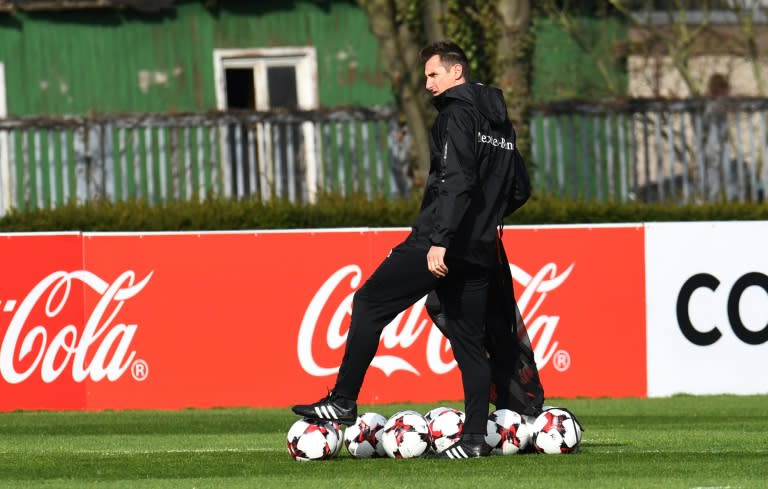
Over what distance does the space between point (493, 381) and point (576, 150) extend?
10.9 meters

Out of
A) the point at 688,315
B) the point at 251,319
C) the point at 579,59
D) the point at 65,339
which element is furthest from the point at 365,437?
the point at 579,59

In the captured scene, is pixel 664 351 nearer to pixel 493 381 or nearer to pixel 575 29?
pixel 493 381

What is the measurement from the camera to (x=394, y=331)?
1450cm

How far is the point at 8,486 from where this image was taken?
316 inches

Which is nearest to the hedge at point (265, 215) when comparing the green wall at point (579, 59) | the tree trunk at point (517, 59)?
the tree trunk at point (517, 59)

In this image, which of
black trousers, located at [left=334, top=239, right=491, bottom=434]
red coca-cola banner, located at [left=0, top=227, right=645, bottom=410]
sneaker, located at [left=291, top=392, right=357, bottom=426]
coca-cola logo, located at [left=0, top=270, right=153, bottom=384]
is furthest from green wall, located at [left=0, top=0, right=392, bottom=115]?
sneaker, located at [left=291, top=392, right=357, bottom=426]

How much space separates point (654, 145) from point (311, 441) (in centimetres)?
1223

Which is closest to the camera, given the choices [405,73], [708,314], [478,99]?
[478,99]

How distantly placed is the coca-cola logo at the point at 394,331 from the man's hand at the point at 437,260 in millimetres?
5833

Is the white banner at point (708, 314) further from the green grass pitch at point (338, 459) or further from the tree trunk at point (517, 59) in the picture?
the tree trunk at point (517, 59)

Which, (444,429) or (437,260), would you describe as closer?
(437,260)

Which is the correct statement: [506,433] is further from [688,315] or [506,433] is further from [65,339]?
[65,339]

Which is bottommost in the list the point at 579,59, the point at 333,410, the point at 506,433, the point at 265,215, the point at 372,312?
the point at 506,433

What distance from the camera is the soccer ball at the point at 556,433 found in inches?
360
